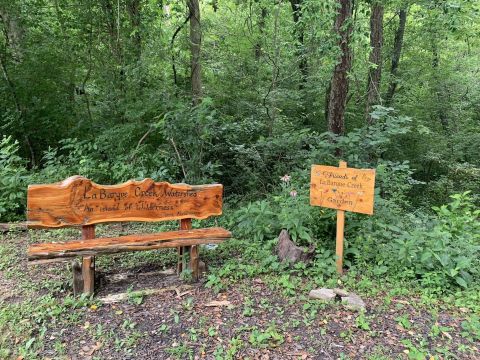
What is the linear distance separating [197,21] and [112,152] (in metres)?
3.23

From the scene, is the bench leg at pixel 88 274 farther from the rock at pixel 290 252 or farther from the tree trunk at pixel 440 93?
the tree trunk at pixel 440 93

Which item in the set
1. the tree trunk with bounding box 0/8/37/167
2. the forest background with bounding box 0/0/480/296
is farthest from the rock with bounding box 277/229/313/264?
the tree trunk with bounding box 0/8/37/167

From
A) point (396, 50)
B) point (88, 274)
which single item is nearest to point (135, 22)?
point (88, 274)

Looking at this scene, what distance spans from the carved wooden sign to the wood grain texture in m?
0.20

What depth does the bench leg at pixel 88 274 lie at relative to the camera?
3.50m

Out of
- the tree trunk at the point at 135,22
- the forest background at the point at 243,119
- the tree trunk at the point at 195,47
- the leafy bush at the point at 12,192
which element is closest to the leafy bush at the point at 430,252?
the forest background at the point at 243,119

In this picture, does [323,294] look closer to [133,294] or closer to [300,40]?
[133,294]

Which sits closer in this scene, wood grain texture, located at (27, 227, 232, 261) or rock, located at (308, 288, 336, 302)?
wood grain texture, located at (27, 227, 232, 261)

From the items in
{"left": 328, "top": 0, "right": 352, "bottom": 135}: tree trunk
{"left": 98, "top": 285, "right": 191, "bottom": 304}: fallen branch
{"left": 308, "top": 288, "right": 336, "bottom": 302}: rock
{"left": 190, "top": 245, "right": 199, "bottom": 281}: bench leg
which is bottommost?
{"left": 98, "top": 285, "right": 191, "bottom": 304}: fallen branch

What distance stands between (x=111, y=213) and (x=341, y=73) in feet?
15.8

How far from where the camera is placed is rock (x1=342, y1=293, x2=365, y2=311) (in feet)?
11.3

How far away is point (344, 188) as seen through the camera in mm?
4066

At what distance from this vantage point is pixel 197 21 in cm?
754

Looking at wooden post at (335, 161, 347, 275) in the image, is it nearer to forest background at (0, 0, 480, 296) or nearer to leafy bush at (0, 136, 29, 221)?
forest background at (0, 0, 480, 296)
